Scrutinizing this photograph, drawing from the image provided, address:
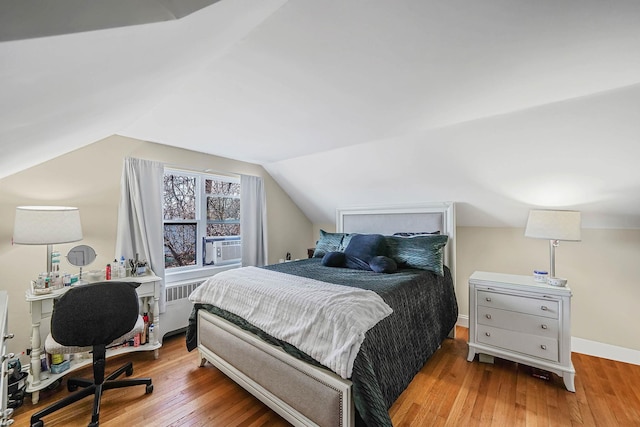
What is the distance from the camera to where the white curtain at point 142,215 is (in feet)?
8.59

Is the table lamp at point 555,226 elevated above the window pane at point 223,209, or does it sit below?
below

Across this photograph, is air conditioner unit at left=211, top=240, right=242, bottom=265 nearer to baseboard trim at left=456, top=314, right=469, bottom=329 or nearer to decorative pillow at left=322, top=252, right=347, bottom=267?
decorative pillow at left=322, top=252, right=347, bottom=267

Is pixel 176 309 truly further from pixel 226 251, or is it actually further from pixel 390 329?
pixel 390 329

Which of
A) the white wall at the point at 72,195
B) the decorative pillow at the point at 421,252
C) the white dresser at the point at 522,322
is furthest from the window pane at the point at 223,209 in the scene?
the white dresser at the point at 522,322

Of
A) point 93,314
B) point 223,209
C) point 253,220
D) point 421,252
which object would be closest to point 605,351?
point 421,252

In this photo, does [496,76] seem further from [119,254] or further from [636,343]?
[119,254]

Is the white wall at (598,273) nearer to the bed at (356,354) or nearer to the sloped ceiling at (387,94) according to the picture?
the sloped ceiling at (387,94)

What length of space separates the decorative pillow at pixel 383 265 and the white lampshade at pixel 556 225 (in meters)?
1.20

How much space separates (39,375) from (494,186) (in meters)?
4.08

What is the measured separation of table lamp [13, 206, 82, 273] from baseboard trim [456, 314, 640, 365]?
457 cm

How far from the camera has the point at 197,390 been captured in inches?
79.8

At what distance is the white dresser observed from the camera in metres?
2.07

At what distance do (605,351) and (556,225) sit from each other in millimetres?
1383

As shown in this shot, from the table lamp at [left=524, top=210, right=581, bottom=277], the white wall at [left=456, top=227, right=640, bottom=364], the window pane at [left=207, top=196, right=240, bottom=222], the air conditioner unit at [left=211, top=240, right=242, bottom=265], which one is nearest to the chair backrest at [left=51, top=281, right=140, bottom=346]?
the air conditioner unit at [left=211, top=240, right=242, bottom=265]
